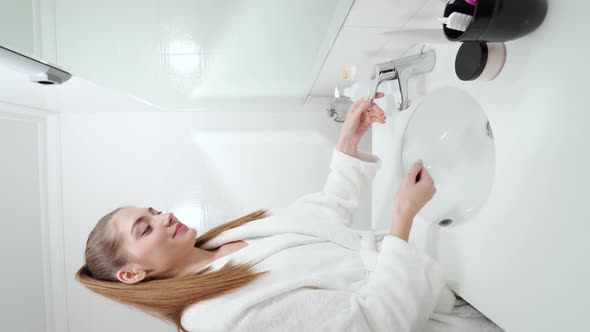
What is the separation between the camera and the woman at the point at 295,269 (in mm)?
592

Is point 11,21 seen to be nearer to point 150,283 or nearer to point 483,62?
point 150,283

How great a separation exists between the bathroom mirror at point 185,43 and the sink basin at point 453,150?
0.31m

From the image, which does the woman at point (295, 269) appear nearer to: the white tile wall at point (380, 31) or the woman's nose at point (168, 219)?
the woman's nose at point (168, 219)

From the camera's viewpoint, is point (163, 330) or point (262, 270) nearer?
point (262, 270)

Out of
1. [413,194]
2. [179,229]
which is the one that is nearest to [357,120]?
[413,194]

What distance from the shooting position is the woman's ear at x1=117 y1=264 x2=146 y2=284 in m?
0.73

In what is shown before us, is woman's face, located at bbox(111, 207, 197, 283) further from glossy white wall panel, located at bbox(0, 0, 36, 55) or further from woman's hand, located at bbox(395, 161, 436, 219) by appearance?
woman's hand, located at bbox(395, 161, 436, 219)

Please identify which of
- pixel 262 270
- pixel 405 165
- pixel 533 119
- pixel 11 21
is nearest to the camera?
pixel 533 119

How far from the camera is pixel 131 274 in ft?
2.44

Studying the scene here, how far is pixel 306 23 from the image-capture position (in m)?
0.94

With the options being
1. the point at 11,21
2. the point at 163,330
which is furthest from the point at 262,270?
the point at 163,330

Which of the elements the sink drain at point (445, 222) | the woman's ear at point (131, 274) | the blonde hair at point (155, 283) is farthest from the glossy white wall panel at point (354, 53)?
the woman's ear at point (131, 274)

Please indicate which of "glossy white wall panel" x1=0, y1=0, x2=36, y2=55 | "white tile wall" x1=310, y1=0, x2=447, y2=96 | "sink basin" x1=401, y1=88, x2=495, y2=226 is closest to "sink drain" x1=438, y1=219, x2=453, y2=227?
"sink basin" x1=401, y1=88, x2=495, y2=226

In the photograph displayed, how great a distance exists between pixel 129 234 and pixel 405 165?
776 mm
